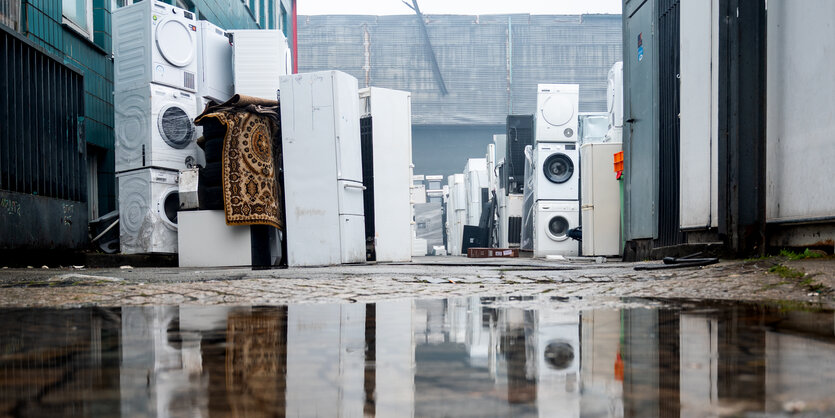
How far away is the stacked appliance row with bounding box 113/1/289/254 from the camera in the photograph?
6918 millimetres

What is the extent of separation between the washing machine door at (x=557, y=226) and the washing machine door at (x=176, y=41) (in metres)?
5.64

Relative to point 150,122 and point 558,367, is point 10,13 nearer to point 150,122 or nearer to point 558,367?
point 150,122

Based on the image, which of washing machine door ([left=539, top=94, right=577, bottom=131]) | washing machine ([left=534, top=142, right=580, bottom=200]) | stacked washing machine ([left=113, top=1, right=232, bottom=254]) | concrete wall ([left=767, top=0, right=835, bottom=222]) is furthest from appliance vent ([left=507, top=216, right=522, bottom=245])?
concrete wall ([left=767, top=0, right=835, bottom=222])

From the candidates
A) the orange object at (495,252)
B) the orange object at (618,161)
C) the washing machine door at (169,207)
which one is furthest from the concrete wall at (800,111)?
the orange object at (495,252)

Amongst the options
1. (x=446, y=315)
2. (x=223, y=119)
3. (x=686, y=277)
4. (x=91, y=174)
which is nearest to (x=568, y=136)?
(x=223, y=119)

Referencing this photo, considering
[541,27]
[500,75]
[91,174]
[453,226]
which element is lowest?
[453,226]

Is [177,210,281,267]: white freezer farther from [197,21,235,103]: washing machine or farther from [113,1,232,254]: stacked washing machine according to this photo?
[197,21,235,103]: washing machine

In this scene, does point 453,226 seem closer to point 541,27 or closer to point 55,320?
point 541,27

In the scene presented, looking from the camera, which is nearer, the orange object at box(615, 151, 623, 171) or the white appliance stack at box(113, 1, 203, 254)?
the white appliance stack at box(113, 1, 203, 254)

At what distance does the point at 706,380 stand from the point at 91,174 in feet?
28.7

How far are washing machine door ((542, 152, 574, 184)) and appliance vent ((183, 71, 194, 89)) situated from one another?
5310 mm

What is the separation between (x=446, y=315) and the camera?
1.43m

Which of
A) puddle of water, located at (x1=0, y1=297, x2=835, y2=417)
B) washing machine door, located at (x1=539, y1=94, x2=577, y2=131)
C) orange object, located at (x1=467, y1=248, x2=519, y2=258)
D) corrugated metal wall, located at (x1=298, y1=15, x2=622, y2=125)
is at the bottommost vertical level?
orange object, located at (x1=467, y1=248, x2=519, y2=258)

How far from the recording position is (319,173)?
6.73 m
